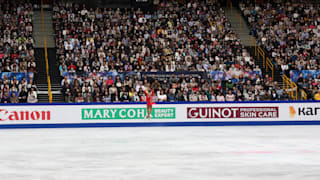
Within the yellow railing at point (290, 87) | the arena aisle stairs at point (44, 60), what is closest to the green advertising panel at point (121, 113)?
the arena aisle stairs at point (44, 60)

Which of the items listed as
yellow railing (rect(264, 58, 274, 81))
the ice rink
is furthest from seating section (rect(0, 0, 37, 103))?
yellow railing (rect(264, 58, 274, 81))

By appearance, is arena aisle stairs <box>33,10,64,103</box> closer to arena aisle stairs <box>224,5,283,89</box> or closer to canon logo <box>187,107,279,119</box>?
canon logo <box>187,107,279,119</box>

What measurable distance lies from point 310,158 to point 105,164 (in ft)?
15.0

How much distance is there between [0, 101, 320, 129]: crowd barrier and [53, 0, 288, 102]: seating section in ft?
2.83

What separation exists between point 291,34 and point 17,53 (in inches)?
612

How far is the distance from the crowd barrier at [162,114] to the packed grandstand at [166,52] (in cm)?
85

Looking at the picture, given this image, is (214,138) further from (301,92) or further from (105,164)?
(301,92)

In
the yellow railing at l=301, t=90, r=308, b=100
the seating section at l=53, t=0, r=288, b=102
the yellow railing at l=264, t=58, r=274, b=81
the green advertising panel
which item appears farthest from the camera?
the yellow railing at l=264, t=58, r=274, b=81

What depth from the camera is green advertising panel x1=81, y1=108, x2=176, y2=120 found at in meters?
22.5

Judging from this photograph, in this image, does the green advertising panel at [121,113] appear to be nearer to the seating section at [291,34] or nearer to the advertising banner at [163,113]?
the advertising banner at [163,113]

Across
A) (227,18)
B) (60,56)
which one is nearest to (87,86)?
(60,56)

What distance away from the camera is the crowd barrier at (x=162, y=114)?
22.1m

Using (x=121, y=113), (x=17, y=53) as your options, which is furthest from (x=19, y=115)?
(x=17, y=53)

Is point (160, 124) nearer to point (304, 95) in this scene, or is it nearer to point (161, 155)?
point (304, 95)
